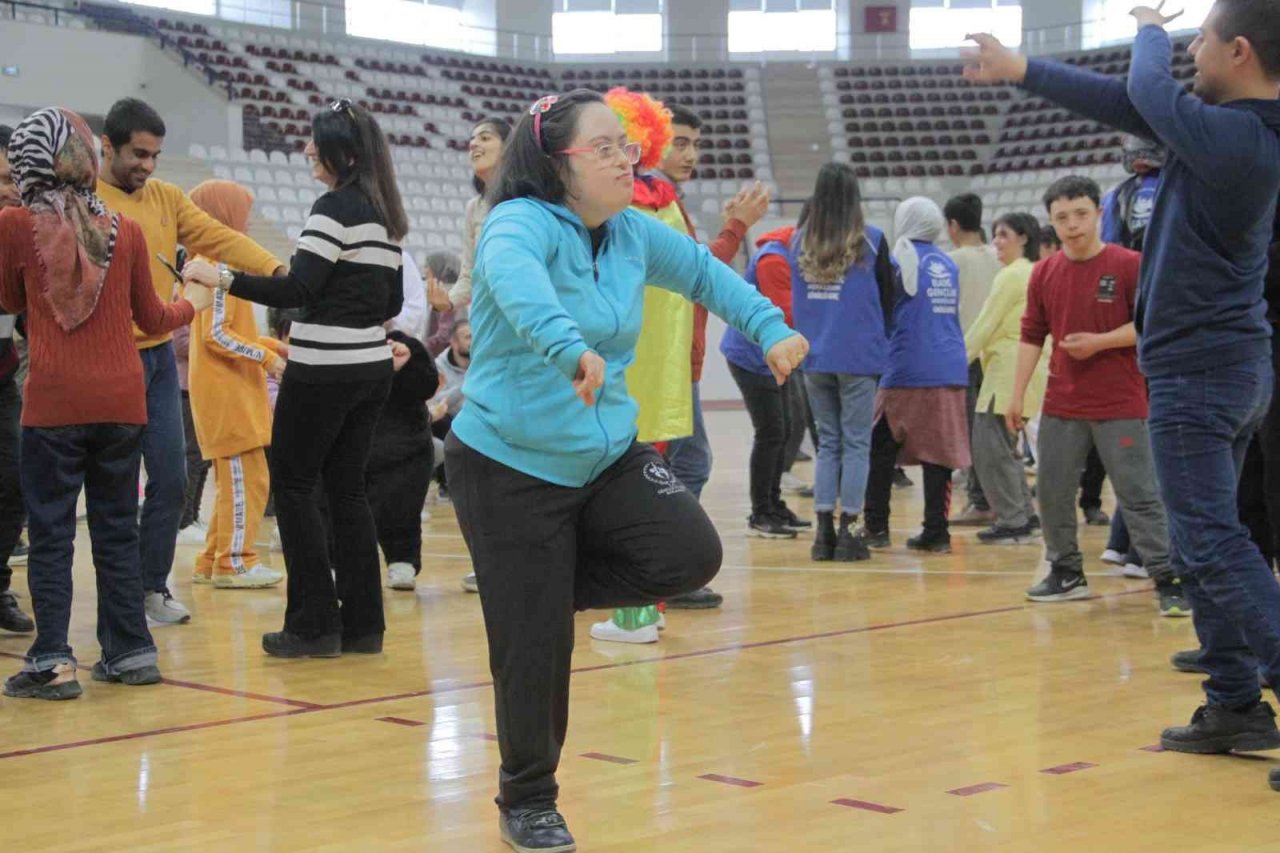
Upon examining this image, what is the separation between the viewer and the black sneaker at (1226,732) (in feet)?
10.5

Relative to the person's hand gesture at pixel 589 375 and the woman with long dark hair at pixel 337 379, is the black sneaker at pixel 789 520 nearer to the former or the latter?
the woman with long dark hair at pixel 337 379

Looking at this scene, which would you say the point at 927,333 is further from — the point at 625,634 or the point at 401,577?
the point at 625,634

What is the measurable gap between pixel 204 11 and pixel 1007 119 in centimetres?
1176

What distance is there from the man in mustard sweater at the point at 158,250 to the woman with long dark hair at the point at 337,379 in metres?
0.20

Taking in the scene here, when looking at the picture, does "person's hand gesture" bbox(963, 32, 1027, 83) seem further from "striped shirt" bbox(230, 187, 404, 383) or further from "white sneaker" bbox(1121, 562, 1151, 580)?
"white sneaker" bbox(1121, 562, 1151, 580)

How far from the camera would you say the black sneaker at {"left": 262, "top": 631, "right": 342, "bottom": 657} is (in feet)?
14.5

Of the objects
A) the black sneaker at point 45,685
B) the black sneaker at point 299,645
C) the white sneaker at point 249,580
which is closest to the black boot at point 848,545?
the white sneaker at point 249,580

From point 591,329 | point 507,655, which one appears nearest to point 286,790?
point 507,655

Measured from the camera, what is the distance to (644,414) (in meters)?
4.65

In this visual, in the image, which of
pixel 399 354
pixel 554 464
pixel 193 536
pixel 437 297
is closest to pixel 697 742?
pixel 554 464

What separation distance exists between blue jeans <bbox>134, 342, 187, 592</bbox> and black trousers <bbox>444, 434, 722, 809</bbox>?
6.25 feet

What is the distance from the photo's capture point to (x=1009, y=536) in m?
7.14

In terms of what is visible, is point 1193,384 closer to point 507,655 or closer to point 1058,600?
point 507,655

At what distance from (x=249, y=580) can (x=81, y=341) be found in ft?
6.90
